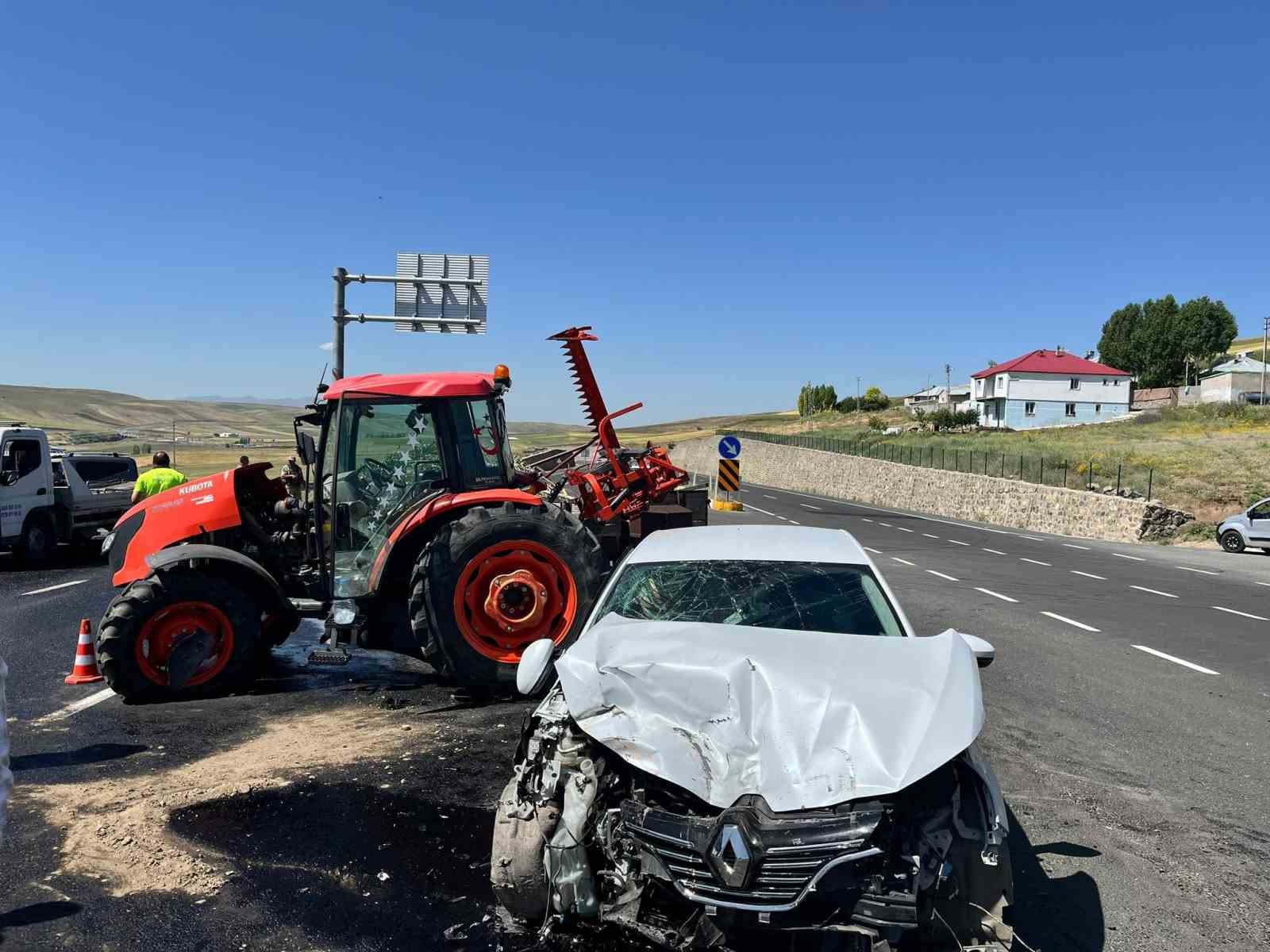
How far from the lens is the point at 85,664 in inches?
303

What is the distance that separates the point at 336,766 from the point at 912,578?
41.3 ft

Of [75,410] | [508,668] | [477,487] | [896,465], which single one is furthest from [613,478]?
[75,410]

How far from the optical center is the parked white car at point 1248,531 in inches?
938

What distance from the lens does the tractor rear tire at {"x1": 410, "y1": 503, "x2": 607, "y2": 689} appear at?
700cm

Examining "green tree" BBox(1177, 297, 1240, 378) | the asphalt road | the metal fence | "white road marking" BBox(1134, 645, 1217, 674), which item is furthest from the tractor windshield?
"green tree" BBox(1177, 297, 1240, 378)

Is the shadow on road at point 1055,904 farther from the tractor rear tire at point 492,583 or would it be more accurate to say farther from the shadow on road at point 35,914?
the shadow on road at point 35,914

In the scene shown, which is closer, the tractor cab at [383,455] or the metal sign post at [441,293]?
the tractor cab at [383,455]

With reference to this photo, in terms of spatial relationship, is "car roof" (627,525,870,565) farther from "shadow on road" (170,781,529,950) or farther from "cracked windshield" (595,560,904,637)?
"shadow on road" (170,781,529,950)

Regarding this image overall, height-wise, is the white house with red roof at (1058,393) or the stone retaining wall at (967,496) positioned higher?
the white house with red roof at (1058,393)

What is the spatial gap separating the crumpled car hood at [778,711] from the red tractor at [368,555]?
316 cm

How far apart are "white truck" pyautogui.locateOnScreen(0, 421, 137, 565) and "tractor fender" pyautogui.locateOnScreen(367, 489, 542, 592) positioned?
36.2 ft

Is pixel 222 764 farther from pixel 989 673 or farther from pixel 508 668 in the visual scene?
pixel 989 673

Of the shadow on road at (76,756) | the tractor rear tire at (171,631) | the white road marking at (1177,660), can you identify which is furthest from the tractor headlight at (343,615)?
the white road marking at (1177,660)

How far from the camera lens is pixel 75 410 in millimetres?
105500
